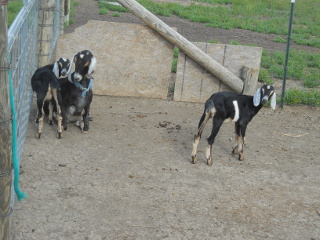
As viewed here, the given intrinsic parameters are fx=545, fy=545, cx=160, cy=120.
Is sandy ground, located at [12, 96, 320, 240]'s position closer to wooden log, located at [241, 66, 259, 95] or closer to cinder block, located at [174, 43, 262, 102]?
wooden log, located at [241, 66, 259, 95]

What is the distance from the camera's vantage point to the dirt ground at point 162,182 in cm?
572

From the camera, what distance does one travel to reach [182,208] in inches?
244

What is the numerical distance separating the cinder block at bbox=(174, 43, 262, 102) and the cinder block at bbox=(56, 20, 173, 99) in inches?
11.0

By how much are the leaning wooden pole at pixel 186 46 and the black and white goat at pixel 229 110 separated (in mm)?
2242

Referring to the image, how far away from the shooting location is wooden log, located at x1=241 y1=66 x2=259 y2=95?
9.85 metres

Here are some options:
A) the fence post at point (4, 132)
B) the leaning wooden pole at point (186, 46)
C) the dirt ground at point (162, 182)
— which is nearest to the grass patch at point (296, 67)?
the leaning wooden pole at point (186, 46)

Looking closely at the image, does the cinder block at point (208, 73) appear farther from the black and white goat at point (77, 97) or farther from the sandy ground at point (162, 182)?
the black and white goat at point (77, 97)

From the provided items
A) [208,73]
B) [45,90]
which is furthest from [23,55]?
[208,73]

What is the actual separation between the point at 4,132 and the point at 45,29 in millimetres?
5523

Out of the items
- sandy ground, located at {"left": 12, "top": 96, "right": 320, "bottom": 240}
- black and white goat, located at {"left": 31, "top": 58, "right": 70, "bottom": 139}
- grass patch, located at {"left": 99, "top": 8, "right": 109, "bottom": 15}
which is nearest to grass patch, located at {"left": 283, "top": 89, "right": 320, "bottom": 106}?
sandy ground, located at {"left": 12, "top": 96, "right": 320, "bottom": 240}

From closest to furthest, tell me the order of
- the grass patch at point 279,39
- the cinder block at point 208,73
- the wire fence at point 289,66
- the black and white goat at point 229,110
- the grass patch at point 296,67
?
the black and white goat at point 229,110 → the cinder block at point 208,73 → the wire fence at point 289,66 → the grass patch at point 296,67 → the grass patch at point 279,39

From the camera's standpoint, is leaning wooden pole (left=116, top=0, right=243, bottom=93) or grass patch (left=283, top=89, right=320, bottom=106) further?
grass patch (left=283, top=89, right=320, bottom=106)

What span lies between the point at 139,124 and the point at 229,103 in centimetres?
198

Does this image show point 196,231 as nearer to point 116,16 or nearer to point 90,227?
point 90,227
